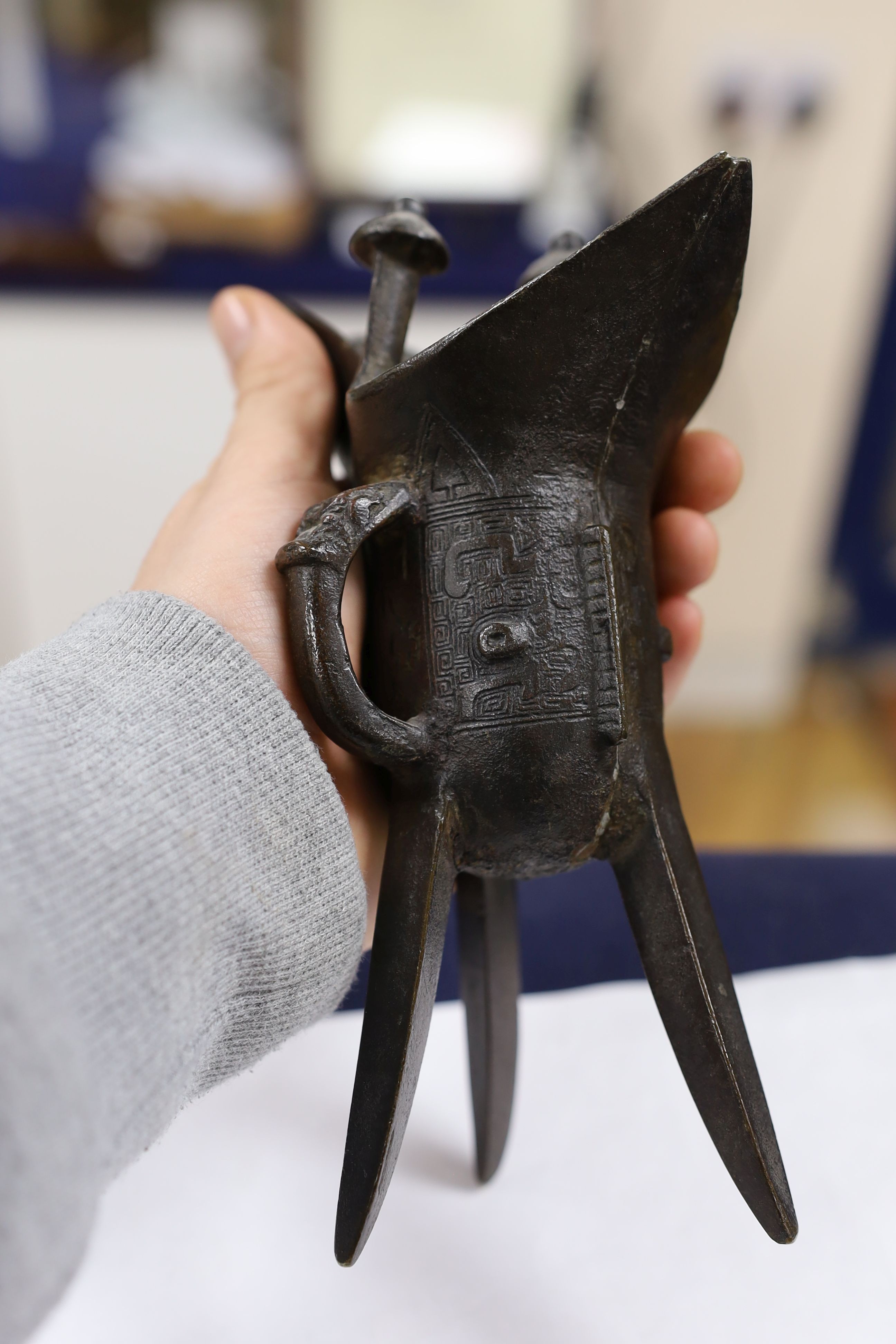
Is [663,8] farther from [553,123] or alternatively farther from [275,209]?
[275,209]

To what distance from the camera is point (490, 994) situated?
0.57 m

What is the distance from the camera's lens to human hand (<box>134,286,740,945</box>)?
55 cm

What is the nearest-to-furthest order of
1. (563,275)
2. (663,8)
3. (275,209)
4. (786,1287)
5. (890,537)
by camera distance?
1. (563,275)
2. (786,1287)
3. (275,209)
4. (663,8)
5. (890,537)

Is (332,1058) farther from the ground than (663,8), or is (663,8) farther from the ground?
(663,8)

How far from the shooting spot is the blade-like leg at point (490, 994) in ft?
1.85

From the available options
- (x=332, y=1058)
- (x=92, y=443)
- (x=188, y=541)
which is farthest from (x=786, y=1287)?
(x=92, y=443)

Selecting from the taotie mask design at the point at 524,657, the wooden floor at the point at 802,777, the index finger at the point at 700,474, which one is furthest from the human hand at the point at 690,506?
the wooden floor at the point at 802,777

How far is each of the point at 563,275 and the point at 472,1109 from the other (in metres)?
0.50

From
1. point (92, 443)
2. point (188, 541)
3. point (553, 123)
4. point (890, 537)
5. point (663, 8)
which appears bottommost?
point (890, 537)

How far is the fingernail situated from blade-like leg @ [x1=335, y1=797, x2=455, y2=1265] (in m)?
0.39

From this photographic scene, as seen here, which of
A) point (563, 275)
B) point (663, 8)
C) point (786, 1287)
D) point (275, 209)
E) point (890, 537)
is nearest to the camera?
point (563, 275)

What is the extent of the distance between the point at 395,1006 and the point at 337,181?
5.08ft

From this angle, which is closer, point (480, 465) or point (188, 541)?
point (480, 465)

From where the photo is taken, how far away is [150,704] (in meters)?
0.46
